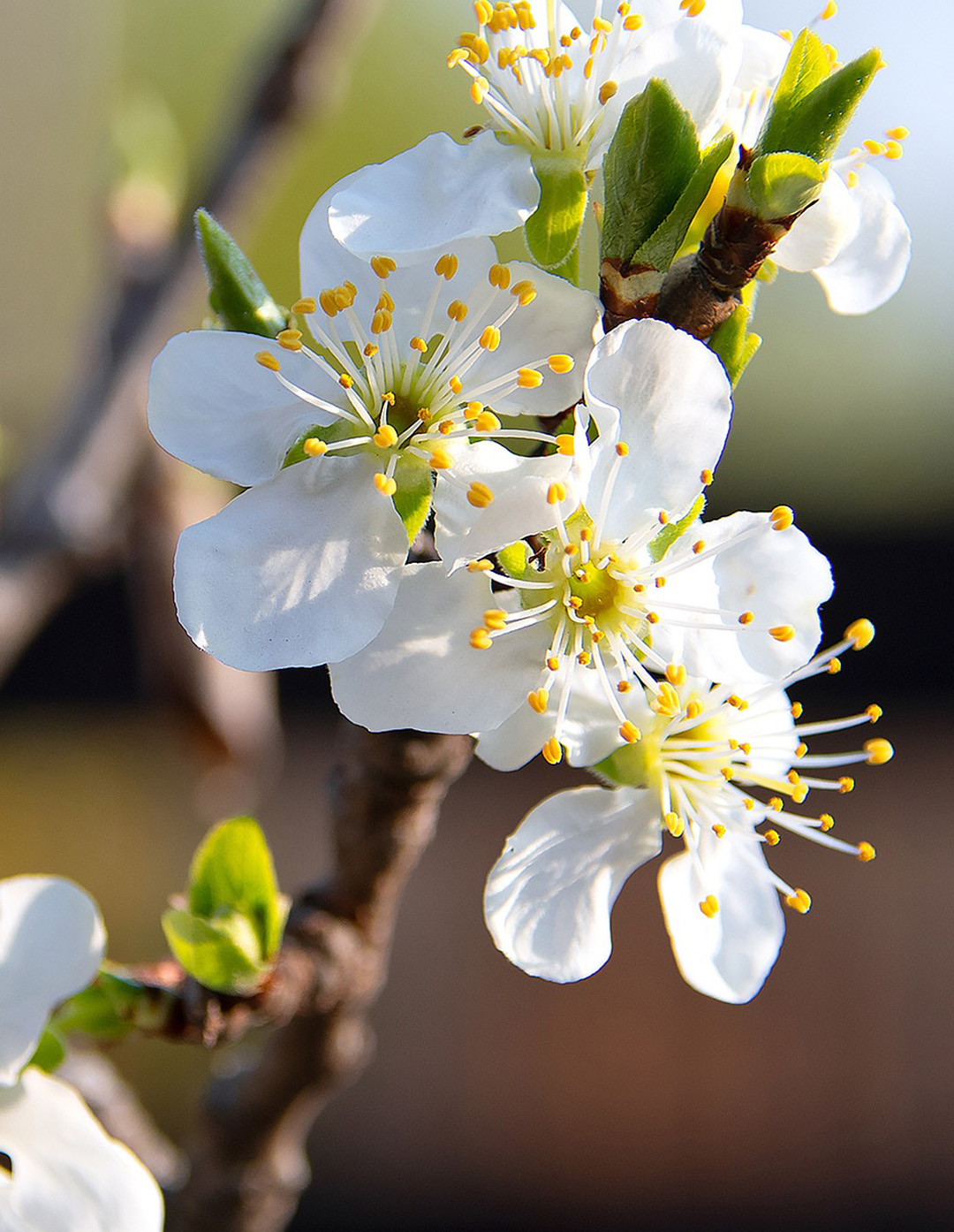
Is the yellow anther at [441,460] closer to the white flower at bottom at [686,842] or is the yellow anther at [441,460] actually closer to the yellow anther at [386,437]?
the yellow anther at [386,437]

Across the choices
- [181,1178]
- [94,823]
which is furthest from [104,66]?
[181,1178]

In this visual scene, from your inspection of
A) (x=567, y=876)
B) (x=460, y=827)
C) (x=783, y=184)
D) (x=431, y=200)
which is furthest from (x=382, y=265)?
(x=460, y=827)

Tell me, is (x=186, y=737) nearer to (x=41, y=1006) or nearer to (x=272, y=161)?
(x=272, y=161)

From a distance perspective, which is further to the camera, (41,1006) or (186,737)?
(186,737)

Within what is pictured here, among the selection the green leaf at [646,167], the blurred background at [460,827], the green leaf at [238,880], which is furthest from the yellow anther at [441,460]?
the blurred background at [460,827]

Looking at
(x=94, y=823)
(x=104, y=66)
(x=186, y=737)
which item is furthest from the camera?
(x=104, y=66)

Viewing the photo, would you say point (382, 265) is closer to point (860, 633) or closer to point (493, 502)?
point (493, 502)
